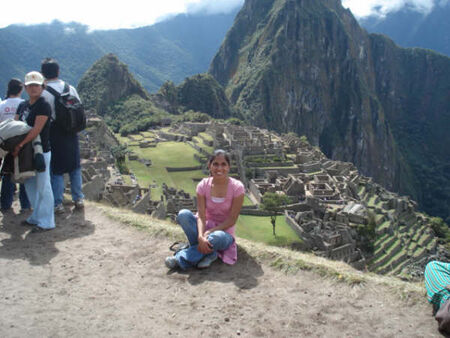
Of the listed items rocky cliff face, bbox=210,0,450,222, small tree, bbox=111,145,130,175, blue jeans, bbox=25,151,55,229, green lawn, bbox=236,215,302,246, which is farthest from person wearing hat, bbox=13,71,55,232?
rocky cliff face, bbox=210,0,450,222

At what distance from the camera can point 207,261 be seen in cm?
626

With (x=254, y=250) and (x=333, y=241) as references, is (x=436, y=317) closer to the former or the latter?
(x=254, y=250)

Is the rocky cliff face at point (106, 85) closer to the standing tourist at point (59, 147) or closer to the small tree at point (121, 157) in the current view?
the small tree at point (121, 157)


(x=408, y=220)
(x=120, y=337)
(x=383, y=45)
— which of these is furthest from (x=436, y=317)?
(x=383, y=45)

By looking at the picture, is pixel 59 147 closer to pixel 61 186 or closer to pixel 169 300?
pixel 61 186

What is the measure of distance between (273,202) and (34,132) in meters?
21.8

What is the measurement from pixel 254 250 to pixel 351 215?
71.4 feet

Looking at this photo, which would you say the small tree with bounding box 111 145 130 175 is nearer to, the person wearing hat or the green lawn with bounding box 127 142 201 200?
the green lawn with bounding box 127 142 201 200

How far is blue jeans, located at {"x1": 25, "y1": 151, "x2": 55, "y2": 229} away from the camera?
24.5ft

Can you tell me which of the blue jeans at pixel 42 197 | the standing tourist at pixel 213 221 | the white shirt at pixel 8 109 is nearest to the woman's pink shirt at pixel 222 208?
the standing tourist at pixel 213 221

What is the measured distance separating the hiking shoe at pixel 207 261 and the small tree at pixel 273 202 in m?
20.6

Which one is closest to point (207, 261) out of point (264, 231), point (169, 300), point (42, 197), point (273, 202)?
point (169, 300)

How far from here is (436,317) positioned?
475 cm

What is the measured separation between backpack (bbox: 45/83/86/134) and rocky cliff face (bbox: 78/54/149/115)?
255ft
